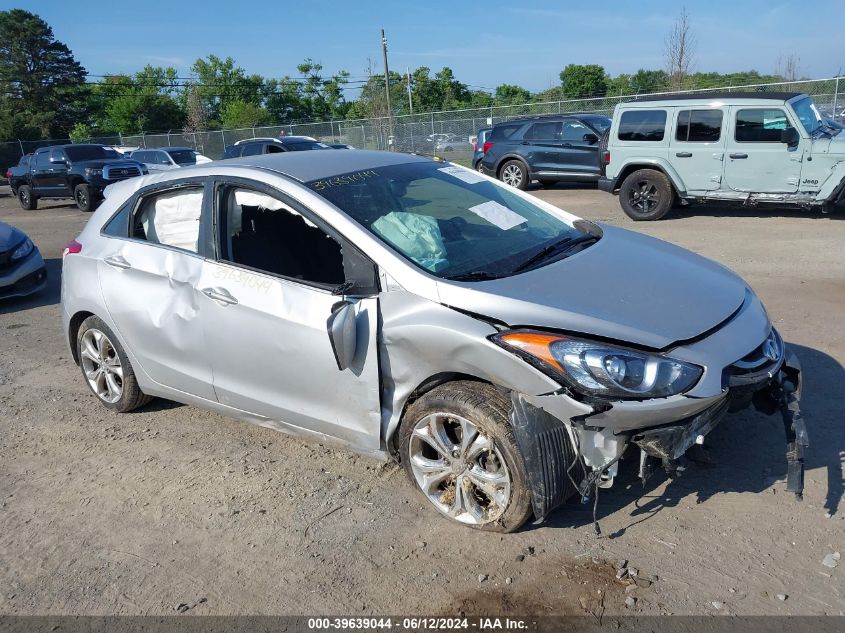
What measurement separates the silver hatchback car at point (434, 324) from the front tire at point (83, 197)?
52.5 feet

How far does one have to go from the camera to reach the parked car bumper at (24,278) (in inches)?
333

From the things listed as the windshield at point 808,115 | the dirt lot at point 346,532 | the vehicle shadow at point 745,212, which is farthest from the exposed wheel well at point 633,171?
the dirt lot at point 346,532

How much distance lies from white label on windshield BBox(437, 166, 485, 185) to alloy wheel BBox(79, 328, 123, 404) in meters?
2.49

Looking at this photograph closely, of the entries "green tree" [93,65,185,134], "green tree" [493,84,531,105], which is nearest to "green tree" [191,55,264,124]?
"green tree" [93,65,185,134]

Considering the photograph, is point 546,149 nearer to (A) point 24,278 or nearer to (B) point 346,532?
(A) point 24,278

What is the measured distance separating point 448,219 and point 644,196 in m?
8.98

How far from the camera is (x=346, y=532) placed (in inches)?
137

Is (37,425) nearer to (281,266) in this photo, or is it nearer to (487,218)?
(281,266)

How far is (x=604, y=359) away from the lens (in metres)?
2.93

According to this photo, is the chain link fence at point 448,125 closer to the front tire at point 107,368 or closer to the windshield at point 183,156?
the windshield at point 183,156

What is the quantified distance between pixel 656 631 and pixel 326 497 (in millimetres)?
1783

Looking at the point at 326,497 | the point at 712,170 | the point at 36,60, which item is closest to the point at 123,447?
the point at 326,497

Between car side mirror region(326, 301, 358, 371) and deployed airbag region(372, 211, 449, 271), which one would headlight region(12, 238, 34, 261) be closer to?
deployed airbag region(372, 211, 449, 271)

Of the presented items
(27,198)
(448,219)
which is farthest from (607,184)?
(27,198)
